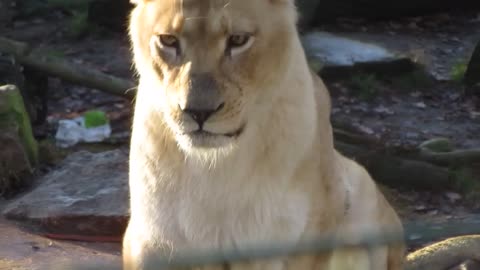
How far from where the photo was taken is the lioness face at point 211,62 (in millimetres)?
3182

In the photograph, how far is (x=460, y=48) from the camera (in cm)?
930

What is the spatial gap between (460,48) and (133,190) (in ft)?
20.2

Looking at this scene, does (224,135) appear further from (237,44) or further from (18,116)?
(18,116)

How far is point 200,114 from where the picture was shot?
3.15m

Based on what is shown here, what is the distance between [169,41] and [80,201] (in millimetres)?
2491

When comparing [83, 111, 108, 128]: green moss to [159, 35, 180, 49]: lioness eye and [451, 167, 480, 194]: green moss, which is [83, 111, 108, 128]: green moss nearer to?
[451, 167, 480, 194]: green moss

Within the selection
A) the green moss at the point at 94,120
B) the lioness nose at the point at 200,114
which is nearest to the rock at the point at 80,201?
the green moss at the point at 94,120

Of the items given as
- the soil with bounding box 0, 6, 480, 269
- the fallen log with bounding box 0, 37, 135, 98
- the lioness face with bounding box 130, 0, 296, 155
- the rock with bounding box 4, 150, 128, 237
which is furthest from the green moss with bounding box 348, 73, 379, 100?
the lioness face with bounding box 130, 0, 296, 155

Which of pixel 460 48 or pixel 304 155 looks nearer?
pixel 304 155

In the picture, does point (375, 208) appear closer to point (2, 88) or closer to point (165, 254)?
point (165, 254)

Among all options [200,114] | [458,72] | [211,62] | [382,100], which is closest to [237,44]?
[211,62]

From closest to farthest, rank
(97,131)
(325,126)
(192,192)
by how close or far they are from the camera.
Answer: (192,192) < (325,126) < (97,131)

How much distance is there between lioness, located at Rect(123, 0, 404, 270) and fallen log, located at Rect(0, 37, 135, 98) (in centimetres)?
346

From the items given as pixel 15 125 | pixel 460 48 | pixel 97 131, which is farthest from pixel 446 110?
pixel 15 125
